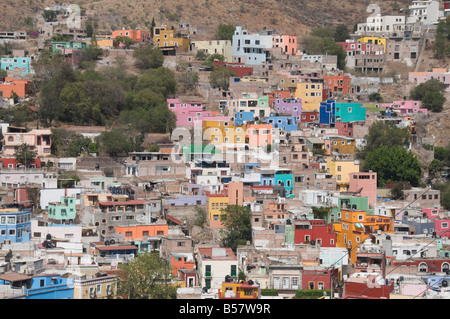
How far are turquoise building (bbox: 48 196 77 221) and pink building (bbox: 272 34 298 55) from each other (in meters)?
19.5

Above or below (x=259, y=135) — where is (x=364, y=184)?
below

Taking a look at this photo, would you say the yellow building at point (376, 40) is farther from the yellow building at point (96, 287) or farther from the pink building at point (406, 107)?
the yellow building at point (96, 287)

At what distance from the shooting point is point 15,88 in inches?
1248

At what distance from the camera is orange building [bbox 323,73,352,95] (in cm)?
3450

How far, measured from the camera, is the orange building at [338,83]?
34.5 m

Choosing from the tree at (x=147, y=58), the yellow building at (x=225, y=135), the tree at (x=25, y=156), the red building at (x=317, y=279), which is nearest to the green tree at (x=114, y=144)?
the tree at (x=25, y=156)

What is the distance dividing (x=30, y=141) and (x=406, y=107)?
1459cm

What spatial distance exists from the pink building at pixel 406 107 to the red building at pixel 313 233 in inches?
562

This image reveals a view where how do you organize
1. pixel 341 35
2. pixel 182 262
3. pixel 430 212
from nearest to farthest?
1. pixel 182 262
2. pixel 430 212
3. pixel 341 35

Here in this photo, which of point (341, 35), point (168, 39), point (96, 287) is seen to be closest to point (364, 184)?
point (96, 287)

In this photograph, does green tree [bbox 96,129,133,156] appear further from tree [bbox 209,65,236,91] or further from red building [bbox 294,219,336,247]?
red building [bbox 294,219,336,247]

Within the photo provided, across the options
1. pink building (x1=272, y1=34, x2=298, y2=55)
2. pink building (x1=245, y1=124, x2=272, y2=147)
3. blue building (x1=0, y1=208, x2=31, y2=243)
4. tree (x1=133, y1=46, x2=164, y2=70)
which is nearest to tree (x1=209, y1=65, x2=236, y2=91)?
tree (x1=133, y1=46, x2=164, y2=70)

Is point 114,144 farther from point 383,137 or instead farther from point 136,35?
point 136,35

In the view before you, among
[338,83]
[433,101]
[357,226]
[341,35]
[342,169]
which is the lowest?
[357,226]
